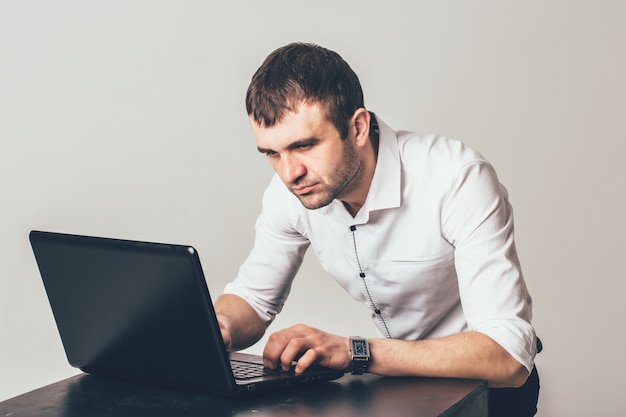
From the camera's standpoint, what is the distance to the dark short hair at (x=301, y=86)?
1.81 metres

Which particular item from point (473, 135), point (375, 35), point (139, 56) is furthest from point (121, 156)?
point (473, 135)

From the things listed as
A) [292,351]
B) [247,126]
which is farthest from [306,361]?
[247,126]

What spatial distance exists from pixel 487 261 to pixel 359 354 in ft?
1.11

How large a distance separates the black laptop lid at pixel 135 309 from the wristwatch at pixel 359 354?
0.26 metres

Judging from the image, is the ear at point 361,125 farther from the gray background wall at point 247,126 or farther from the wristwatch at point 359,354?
the gray background wall at point 247,126

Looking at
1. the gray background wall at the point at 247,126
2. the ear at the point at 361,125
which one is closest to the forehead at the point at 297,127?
the ear at the point at 361,125

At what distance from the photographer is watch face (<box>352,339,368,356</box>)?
1558mm

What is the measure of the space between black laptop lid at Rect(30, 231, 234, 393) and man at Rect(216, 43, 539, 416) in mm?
194

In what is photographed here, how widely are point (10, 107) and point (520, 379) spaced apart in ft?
7.51

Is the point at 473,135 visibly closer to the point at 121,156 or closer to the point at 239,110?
the point at 239,110

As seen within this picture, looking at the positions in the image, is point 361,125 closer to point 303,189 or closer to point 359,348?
point 303,189

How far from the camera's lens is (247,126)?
3486mm

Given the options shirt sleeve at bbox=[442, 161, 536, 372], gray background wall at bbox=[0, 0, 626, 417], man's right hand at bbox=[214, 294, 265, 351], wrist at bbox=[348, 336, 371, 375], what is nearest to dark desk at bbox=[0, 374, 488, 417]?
wrist at bbox=[348, 336, 371, 375]

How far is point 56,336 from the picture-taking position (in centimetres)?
345
